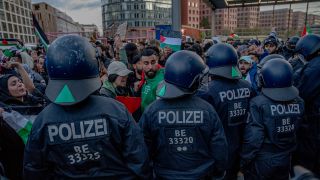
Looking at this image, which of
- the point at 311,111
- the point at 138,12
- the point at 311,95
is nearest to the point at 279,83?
the point at 311,95

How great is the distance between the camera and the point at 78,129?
1.69 m

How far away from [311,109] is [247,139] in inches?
48.3

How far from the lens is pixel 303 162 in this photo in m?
3.21

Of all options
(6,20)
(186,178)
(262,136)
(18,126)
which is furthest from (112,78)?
(6,20)

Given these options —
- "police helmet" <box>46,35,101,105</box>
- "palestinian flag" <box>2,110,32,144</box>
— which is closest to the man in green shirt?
"palestinian flag" <box>2,110,32,144</box>

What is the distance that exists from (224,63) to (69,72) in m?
1.91

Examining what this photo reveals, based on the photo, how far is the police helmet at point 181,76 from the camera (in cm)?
221

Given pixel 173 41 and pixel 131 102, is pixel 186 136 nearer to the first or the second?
pixel 131 102

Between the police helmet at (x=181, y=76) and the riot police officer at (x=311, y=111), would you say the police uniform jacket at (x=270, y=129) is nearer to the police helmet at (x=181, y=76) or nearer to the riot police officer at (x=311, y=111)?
the riot police officer at (x=311, y=111)

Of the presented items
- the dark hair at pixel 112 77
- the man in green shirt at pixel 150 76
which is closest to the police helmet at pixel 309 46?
the man in green shirt at pixel 150 76

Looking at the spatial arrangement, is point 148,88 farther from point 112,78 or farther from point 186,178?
point 186,178

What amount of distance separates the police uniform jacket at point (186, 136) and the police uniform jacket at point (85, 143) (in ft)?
1.32

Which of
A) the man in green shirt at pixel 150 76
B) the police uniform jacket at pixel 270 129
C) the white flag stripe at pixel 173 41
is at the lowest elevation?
the police uniform jacket at pixel 270 129

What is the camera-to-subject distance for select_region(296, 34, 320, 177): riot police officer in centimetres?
315
